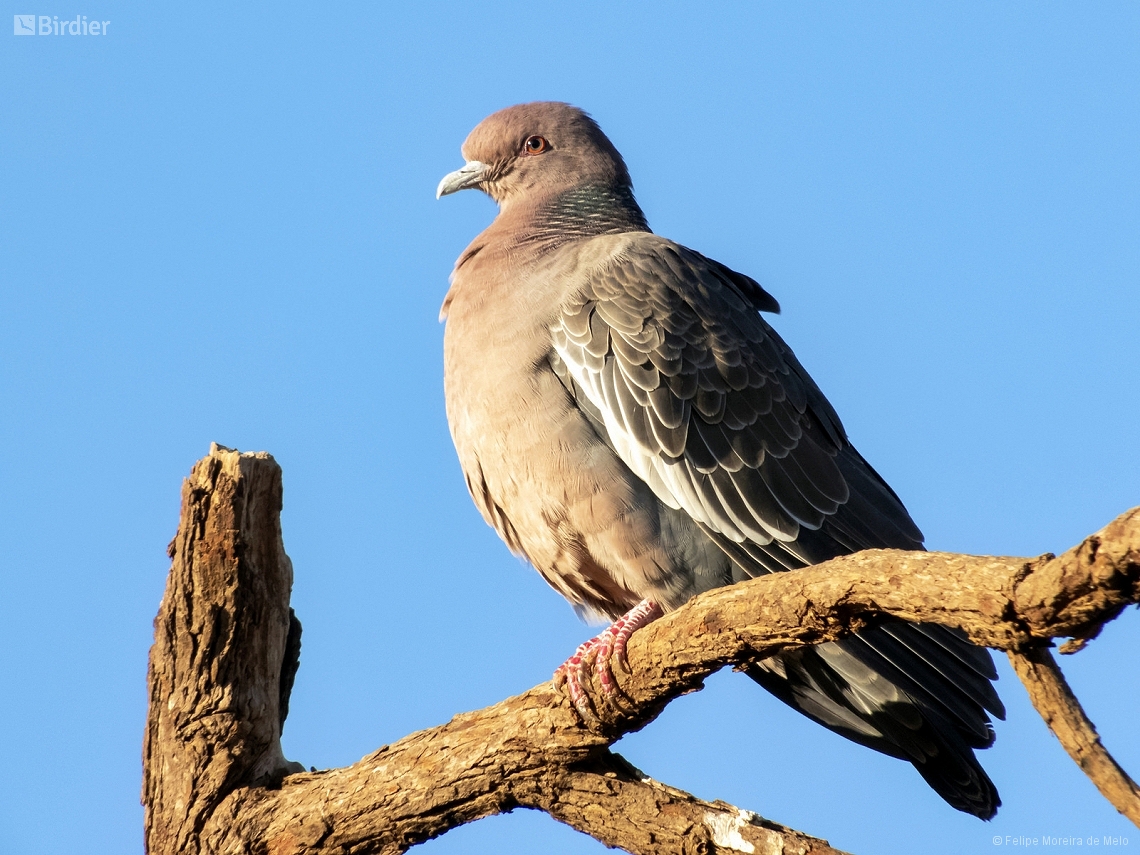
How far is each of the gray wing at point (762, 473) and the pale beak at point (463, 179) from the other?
1530mm

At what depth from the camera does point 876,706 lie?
17.2 ft

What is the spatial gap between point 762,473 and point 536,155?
2.56 m

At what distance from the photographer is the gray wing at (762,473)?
4918 millimetres

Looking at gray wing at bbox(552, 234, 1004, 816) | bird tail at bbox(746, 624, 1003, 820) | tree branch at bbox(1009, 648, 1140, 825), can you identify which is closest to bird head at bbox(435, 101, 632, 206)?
gray wing at bbox(552, 234, 1004, 816)

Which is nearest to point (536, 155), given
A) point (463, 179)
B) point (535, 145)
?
point (535, 145)

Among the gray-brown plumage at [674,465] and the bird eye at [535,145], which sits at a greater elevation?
the bird eye at [535,145]

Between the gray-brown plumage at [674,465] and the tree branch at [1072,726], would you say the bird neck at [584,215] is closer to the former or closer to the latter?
the gray-brown plumage at [674,465]

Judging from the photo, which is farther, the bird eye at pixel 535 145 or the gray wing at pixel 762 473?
the bird eye at pixel 535 145

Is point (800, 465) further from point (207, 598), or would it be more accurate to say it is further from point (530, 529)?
point (207, 598)

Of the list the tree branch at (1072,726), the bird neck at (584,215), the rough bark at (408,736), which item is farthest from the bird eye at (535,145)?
the tree branch at (1072,726)

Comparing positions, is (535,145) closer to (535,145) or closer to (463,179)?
(535,145)

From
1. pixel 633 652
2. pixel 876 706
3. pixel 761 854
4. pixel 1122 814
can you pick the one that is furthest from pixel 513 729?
pixel 1122 814

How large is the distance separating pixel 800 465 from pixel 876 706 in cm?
112

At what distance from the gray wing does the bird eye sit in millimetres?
1353
